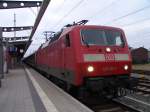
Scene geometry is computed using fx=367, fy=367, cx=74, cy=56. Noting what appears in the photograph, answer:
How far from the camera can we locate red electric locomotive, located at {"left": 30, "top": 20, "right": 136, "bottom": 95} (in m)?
12.6

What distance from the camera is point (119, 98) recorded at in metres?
14.9

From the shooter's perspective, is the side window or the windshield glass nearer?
the windshield glass

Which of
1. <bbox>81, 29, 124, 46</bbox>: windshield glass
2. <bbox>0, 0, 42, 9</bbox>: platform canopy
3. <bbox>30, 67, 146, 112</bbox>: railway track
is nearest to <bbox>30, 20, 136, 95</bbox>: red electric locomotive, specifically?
<bbox>81, 29, 124, 46</bbox>: windshield glass

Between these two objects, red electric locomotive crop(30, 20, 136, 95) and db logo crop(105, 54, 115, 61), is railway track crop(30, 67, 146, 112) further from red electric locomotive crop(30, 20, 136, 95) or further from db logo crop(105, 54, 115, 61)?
db logo crop(105, 54, 115, 61)

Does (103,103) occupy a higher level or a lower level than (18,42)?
lower

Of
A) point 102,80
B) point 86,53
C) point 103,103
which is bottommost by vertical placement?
point 103,103

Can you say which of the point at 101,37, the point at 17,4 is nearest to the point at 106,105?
the point at 101,37

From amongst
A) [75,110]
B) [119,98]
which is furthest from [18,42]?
[75,110]

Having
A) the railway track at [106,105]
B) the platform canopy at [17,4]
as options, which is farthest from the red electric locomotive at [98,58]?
the platform canopy at [17,4]

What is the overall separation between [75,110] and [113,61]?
3815 mm

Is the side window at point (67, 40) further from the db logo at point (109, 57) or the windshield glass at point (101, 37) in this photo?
the db logo at point (109, 57)

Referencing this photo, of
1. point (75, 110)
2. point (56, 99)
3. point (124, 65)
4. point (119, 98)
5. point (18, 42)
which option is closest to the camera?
point (75, 110)

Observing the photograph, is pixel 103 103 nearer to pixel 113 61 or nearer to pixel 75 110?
pixel 113 61

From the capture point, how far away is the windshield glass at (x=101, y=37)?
13.3 metres
